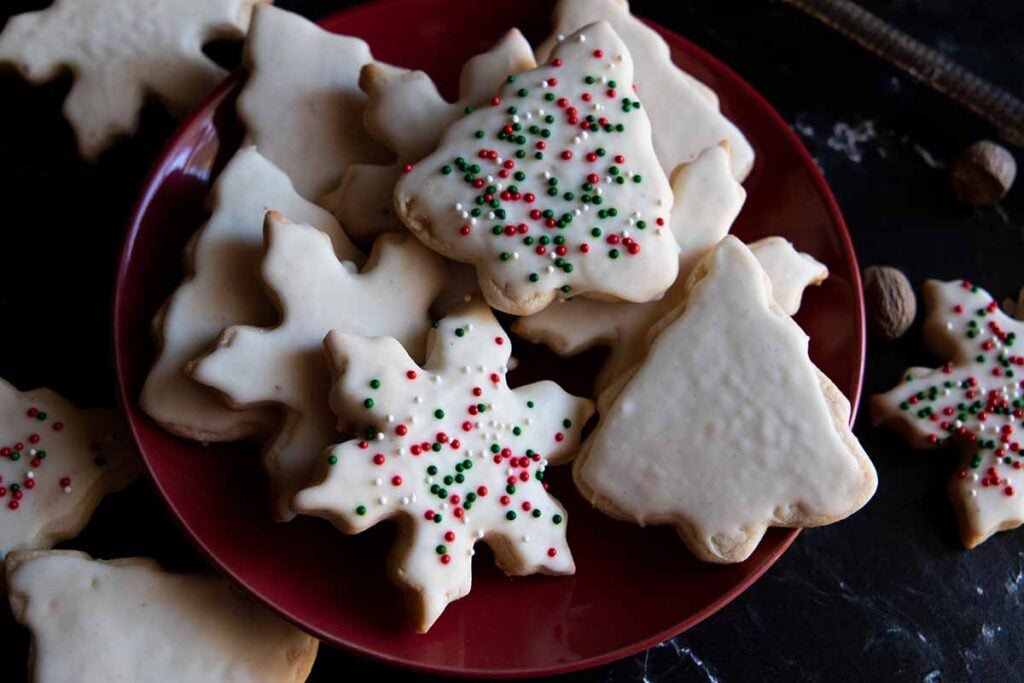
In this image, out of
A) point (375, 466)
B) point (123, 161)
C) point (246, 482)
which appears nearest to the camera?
point (375, 466)

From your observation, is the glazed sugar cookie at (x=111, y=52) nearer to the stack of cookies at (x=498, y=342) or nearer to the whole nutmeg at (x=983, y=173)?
the stack of cookies at (x=498, y=342)

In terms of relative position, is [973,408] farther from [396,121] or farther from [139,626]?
[139,626]

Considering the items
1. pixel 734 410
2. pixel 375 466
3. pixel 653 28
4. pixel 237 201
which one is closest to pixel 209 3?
pixel 237 201

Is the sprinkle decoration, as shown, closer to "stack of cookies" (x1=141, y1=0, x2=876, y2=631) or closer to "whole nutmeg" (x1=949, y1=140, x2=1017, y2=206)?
"stack of cookies" (x1=141, y1=0, x2=876, y2=631)

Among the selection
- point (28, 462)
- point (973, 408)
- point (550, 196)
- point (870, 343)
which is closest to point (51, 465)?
point (28, 462)

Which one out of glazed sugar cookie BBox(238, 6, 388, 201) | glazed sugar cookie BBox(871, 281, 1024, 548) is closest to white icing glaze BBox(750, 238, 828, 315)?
glazed sugar cookie BBox(871, 281, 1024, 548)

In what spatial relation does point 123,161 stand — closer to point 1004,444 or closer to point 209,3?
point 209,3

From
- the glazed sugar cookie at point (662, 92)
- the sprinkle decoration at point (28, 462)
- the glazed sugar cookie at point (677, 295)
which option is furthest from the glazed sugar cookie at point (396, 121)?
the sprinkle decoration at point (28, 462)
